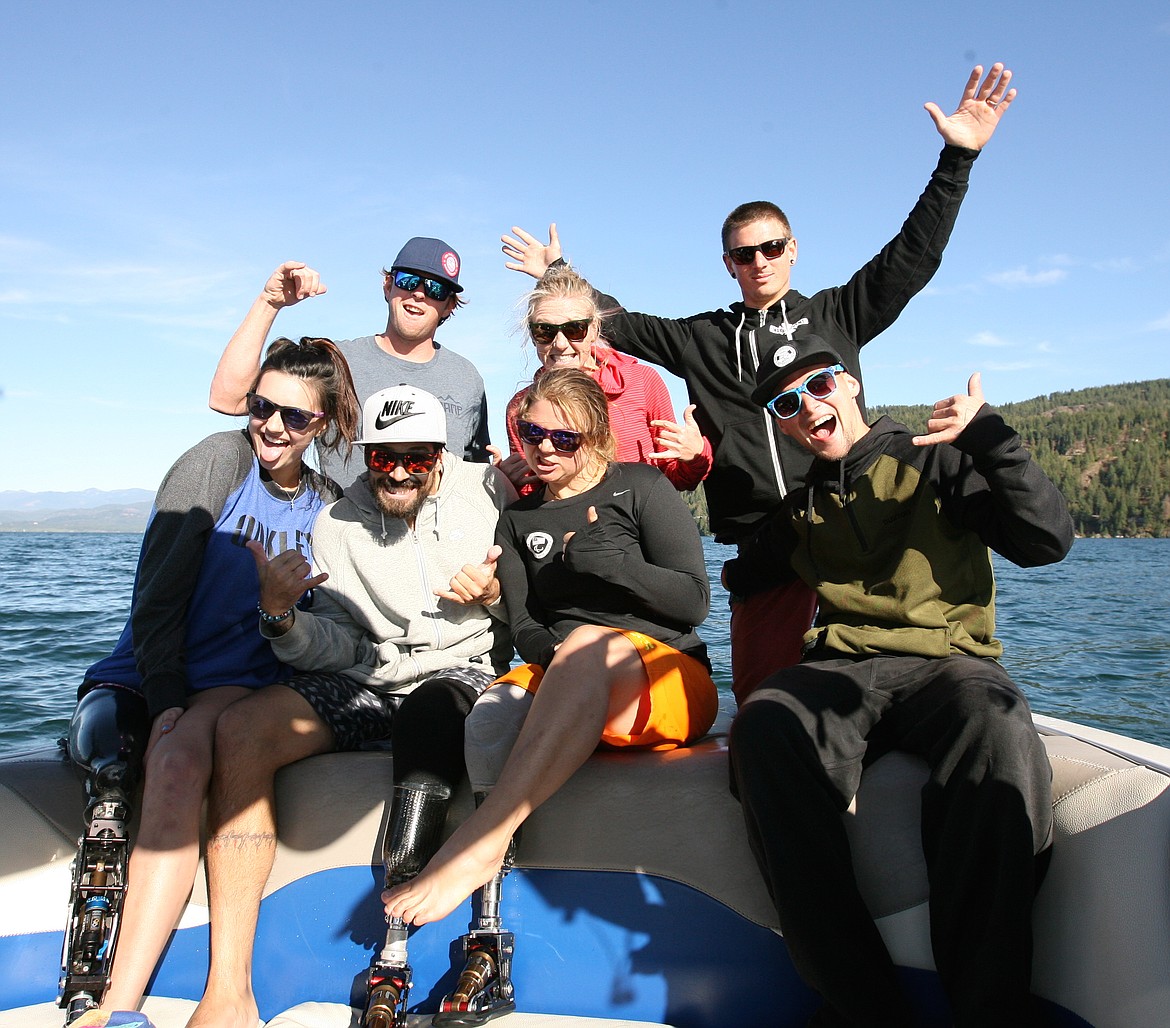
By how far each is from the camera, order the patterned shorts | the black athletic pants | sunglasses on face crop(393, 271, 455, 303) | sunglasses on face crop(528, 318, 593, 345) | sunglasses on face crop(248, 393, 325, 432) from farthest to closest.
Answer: sunglasses on face crop(393, 271, 455, 303)
sunglasses on face crop(528, 318, 593, 345)
sunglasses on face crop(248, 393, 325, 432)
the patterned shorts
the black athletic pants

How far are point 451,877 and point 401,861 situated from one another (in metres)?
0.23

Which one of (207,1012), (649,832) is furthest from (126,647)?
(649,832)

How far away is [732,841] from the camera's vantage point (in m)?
2.54

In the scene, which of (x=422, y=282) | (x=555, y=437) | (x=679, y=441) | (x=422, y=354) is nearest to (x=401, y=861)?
(x=555, y=437)

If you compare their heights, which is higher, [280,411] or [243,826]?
[280,411]

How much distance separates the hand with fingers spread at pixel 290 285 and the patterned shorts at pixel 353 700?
1320 millimetres

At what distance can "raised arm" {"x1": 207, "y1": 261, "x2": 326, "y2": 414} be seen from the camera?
3207 mm

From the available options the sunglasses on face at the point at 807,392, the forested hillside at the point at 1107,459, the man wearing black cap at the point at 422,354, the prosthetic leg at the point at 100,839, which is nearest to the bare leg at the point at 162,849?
the prosthetic leg at the point at 100,839

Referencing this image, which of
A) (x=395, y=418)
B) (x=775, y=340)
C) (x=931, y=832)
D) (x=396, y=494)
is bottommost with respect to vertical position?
(x=931, y=832)

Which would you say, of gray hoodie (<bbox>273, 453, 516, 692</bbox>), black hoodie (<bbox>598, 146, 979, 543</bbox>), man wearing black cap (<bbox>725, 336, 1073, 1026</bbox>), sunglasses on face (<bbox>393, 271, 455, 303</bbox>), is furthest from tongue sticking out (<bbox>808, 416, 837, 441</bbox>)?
sunglasses on face (<bbox>393, 271, 455, 303</bbox>)

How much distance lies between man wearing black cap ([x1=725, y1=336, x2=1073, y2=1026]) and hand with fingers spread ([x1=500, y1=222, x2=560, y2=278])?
154 centimetres

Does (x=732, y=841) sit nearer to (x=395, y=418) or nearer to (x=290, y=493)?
(x=395, y=418)

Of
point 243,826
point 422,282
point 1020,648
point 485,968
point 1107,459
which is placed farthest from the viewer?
point 1107,459

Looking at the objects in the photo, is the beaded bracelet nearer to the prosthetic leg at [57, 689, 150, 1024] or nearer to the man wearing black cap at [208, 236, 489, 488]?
the prosthetic leg at [57, 689, 150, 1024]
